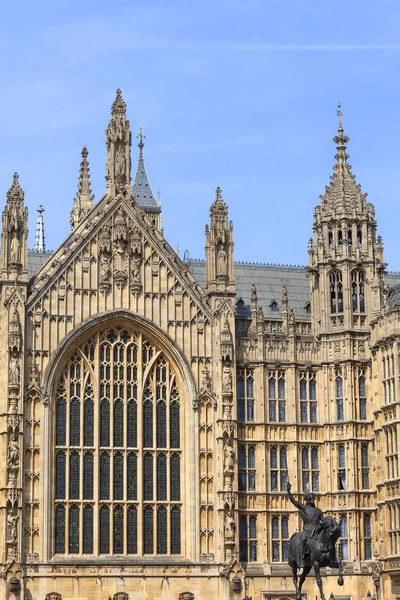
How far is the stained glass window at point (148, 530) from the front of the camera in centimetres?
7344

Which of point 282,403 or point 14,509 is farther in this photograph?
point 282,403

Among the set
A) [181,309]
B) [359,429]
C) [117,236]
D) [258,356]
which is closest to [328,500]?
[359,429]

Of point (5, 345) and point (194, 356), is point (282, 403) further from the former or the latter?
point (5, 345)

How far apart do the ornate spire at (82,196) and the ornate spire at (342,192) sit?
60.2ft

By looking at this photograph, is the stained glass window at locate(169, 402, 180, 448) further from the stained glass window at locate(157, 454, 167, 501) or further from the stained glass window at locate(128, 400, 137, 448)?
the stained glass window at locate(128, 400, 137, 448)

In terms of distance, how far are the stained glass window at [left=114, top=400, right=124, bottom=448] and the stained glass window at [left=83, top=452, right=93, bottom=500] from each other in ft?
5.49

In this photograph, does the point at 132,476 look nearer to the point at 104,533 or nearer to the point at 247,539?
the point at 104,533

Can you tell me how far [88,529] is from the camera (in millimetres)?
72562

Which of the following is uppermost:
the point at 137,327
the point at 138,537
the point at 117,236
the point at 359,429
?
the point at 117,236

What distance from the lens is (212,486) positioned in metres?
74.6

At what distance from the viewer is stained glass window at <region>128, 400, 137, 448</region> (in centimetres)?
7419

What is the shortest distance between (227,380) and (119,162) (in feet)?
46.5

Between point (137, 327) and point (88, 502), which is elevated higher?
point (137, 327)

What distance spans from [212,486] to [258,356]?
26.6ft
